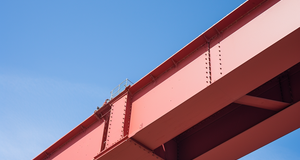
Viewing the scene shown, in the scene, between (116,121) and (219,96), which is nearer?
(219,96)

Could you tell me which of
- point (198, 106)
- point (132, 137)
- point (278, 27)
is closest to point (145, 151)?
point (132, 137)

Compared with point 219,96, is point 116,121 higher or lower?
higher

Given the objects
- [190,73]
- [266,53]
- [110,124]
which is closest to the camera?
[266,53]

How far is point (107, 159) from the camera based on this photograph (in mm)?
9031

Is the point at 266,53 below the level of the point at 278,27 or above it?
below

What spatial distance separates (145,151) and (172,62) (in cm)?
246

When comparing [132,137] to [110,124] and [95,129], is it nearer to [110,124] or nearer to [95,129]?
[110,124]

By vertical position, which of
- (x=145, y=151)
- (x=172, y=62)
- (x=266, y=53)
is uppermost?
(x=172, y=62)

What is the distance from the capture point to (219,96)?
7555 millimetres

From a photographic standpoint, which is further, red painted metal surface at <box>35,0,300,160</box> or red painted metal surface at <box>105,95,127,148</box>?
red painted metal surface at <box>105,95,127,148</box>

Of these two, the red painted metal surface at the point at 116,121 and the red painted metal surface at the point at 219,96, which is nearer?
the red painted metal surface at the point at 219,96

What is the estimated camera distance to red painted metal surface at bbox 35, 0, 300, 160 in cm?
703

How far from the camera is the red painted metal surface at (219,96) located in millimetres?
7027

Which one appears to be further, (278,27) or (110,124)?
(110,124)
